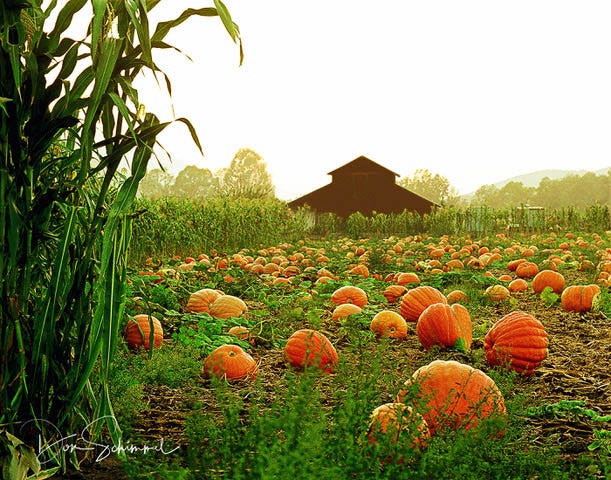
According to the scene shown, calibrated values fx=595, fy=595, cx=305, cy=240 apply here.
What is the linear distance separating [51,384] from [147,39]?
1.26m

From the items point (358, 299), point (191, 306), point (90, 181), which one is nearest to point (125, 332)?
point (191, 306)

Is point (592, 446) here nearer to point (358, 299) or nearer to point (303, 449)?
point (303, 449)

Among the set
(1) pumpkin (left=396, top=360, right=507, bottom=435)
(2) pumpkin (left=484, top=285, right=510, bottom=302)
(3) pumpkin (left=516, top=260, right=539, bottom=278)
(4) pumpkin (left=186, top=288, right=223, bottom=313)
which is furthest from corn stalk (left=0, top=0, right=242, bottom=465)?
(3) pumpkin (left=516, top=260, right=539, bottom=278)

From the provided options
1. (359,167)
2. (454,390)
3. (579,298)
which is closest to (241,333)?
(454,390)

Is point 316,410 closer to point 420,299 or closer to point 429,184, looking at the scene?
point 420,299

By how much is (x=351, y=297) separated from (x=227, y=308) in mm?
1201

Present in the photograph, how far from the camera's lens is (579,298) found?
539 centimetres

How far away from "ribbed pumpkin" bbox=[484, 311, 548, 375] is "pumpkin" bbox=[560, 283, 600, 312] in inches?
81.4

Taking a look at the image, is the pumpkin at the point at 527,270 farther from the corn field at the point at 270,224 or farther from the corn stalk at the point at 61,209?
the corn stalk at the point at 61,209

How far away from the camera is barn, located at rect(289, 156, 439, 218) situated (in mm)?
26172

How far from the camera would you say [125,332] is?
3865mm

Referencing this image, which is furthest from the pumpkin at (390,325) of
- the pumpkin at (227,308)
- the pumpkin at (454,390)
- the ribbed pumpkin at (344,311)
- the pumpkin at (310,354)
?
the pumpkin at (454,390)

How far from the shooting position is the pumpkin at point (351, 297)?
529 centimetres

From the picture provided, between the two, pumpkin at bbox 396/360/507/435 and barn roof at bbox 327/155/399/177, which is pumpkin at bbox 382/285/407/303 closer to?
pumpkin at bbox 396/360/507/435
